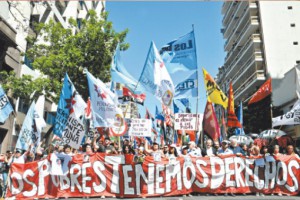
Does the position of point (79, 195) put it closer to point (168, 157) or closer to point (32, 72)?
point (168, 157)

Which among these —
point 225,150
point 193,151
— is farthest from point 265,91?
point 193,151

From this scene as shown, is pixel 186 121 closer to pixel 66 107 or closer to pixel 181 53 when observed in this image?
pixel 181 53

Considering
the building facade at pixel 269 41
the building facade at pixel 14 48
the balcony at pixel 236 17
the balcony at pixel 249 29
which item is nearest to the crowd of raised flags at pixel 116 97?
the building facade at pixel 14 48

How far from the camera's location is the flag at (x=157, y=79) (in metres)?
11.1

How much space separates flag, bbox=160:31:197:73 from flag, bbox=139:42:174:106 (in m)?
0.57

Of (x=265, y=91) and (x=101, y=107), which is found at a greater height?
(x=265, y=91)

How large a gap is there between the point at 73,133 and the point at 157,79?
3642mm

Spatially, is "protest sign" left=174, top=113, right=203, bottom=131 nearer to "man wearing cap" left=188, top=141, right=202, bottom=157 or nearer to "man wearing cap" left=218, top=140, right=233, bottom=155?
"man wearing cap" left=188, top=141, right=202, bottom=157

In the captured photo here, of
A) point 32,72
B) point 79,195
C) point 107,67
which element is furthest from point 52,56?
point 79,195

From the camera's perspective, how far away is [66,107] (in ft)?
33.1

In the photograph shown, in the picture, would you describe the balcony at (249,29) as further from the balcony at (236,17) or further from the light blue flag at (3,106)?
the light blue flag at (3,106)

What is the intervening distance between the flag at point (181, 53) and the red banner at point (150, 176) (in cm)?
380

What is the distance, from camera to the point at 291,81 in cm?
2728

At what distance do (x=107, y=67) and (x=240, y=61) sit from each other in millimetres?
31859
